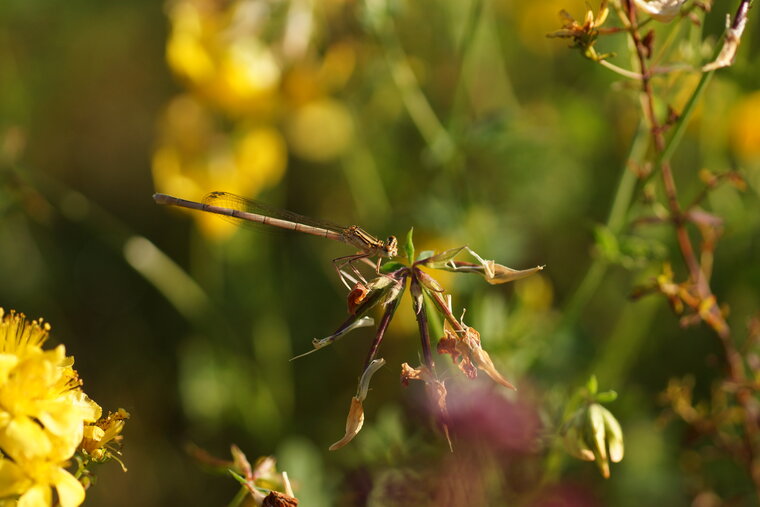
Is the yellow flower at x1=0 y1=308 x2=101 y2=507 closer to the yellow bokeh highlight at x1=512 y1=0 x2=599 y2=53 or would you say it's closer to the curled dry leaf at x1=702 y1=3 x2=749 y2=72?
the curled dry leaf at x1=702 y1=3 x2=749 y2=72

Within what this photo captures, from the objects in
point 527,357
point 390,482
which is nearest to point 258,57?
point 527,357

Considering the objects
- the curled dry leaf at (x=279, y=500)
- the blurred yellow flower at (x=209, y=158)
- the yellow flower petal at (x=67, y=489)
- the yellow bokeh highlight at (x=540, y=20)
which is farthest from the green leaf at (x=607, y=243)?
the yellow bokeh highlight at (x=540, y=20)

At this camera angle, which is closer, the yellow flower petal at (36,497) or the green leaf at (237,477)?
the yellow flower petal at (36,497)

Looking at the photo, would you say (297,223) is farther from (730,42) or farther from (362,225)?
(362,225)

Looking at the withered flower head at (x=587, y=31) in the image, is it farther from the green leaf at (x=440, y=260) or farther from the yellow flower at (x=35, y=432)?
the yellow flower at (x=35, y=432)

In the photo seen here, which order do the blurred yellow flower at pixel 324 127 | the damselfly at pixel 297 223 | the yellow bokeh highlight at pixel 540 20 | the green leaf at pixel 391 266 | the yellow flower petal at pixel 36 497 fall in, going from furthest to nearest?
1. the yellow bokeh highlight at pixel 540 20
2. the blurred yellow flower at pixel 324 127
3. the damselfly at pixel 297 223
4. the green leaf at pixel 391 266
5. the yellow flower petal at pixel 36 497

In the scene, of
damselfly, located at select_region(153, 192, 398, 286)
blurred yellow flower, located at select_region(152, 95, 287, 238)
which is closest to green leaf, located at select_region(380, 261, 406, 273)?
damselfly, located at select_region(153, 192, 398, 286)

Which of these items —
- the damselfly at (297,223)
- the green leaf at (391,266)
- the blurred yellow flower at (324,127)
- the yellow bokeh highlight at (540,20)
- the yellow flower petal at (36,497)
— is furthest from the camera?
the yellow bokeh highlight at (540,20)
